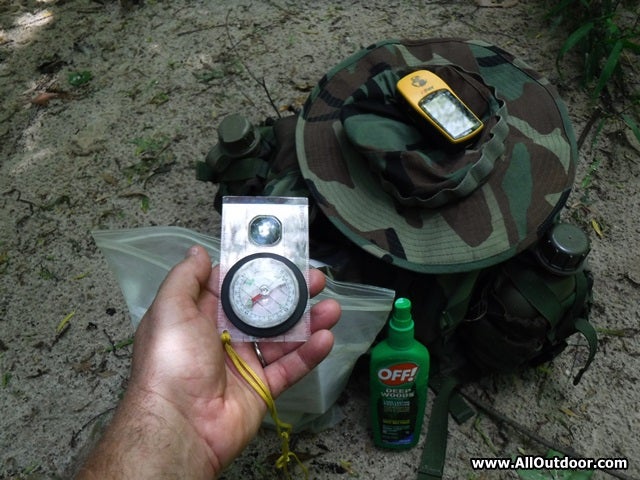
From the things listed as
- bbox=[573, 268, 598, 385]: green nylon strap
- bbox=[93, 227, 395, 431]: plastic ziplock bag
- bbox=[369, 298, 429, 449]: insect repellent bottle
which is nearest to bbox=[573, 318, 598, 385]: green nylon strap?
bbox=[573, 268, 598, 385]: green nylon strap

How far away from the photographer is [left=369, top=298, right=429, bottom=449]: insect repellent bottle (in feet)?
4.50

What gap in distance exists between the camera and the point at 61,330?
1797 mm

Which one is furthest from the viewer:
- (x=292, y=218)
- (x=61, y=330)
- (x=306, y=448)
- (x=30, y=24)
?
(x=30, y=24)

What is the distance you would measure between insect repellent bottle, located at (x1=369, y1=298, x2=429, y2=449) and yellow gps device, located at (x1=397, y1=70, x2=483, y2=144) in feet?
Answer: 1.46

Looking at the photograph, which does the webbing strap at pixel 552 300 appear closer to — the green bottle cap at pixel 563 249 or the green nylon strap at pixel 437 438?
the green bottle cap at pixel 563 249

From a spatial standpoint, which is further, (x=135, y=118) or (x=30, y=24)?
(x=30, y=24)

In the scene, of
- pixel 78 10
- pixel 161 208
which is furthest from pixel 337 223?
pixel 78 10

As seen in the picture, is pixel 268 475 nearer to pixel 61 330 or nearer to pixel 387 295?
pixel 387 295

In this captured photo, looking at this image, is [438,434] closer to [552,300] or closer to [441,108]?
[552,300]

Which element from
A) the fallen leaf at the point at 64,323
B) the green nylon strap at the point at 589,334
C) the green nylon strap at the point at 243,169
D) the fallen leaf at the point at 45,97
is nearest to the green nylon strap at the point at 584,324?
the green nylon strap at the point at 589,334

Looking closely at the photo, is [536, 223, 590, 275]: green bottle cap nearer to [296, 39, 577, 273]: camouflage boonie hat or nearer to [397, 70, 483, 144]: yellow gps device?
[296, 39, 577, 273]: camouflage boonie hat

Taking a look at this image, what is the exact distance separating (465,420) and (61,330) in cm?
122

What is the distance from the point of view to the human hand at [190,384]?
1104mm

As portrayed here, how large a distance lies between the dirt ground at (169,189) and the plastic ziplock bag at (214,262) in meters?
0.22
